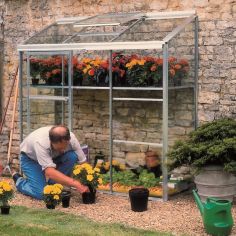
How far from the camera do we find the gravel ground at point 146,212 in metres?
7.01

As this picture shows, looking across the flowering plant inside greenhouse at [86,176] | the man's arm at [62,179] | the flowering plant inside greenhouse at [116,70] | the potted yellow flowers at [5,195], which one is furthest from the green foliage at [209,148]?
the potted yellow flowers at [5,195]

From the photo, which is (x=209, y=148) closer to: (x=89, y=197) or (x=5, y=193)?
(x=89, y=197)

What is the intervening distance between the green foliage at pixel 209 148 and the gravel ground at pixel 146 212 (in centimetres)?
57

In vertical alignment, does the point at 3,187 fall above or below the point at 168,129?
below

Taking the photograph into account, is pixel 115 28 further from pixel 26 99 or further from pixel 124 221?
pixel 124 221

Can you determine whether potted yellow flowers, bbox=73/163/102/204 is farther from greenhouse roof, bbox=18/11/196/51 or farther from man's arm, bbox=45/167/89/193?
greenhouse roof, bbox=18/11/196/51

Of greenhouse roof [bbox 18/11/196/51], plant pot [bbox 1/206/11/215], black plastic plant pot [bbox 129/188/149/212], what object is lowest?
plant pot [bbox 1/206/11/215]

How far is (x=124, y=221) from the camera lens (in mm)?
7254

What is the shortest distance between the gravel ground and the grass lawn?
0.27 metres

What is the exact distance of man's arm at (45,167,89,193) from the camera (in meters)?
7.78

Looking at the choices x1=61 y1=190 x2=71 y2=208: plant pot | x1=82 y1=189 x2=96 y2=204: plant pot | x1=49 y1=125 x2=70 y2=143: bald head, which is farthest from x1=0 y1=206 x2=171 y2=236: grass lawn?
x1=49 y1=125 x2=70 y2=143: bald head

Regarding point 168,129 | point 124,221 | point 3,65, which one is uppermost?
point 3,65

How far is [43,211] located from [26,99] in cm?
273

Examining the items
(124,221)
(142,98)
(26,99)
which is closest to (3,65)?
(26,99)
